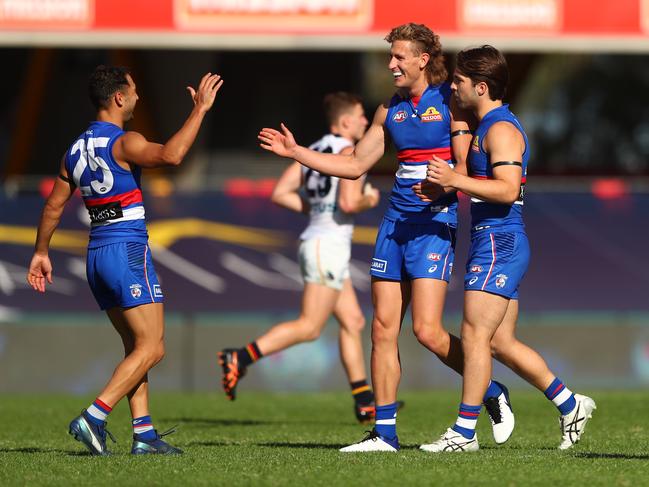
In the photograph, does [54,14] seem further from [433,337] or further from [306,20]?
[433,337]

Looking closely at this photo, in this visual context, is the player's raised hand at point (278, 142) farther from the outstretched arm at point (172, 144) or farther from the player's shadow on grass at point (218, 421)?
the player's shadow on grass at point (218, 421)

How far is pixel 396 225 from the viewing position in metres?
7.51

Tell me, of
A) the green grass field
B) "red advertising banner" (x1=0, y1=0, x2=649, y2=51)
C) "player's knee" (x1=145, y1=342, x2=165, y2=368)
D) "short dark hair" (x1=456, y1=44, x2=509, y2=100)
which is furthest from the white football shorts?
"red advertising banner" (x1=0, y1=0, x2=649, y2=51)

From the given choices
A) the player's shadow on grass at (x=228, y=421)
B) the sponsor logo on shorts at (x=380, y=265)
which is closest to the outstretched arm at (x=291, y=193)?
the player's shadow on grass at (x=228, y=421)

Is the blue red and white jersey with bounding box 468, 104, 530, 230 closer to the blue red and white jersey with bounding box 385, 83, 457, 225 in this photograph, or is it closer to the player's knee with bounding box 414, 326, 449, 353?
the blue red and white jersey with bounding box 385, 83, 457, 225

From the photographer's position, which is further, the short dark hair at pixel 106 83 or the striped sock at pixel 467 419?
the short dark hair at pixel 106 83

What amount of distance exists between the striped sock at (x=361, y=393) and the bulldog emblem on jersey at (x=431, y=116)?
3119mm

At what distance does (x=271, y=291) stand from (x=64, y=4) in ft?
14.6

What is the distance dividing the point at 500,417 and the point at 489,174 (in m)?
1.40

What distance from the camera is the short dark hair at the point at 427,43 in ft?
24.4

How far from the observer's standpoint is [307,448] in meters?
7.79

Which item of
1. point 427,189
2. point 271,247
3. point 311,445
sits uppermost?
point 427,189

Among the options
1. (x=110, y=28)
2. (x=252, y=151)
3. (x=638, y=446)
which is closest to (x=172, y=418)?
(x=638, y=446)

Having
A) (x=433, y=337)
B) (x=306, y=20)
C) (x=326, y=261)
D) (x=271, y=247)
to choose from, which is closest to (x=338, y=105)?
(x=326, y=261)
